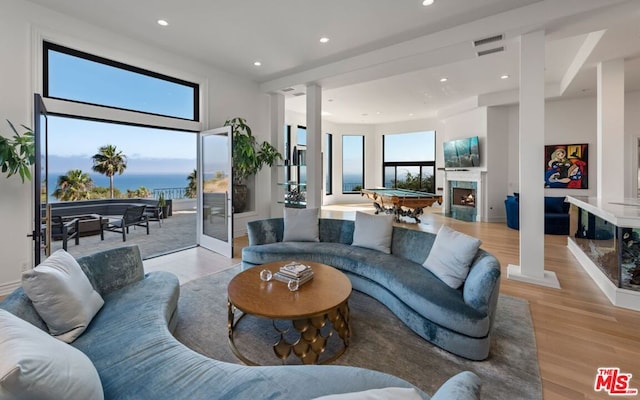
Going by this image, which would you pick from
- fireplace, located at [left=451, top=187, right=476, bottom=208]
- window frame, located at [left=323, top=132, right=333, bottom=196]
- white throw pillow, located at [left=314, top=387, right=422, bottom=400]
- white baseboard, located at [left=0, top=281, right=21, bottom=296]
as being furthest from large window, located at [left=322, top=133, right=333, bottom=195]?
white throw pillow, located at [left=314, top=387, right=422, bottom=400]

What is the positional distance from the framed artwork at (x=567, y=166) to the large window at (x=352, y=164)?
665 centimetres

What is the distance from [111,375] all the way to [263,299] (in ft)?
3.39

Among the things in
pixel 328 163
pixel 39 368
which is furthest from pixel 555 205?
pixel 39 368

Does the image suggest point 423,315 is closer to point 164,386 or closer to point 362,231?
point 362,231

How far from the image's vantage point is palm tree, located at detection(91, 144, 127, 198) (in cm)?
1019

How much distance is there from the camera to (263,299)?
225 cm

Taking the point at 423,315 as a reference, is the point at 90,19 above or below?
above

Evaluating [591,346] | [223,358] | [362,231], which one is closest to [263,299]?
[223,358]

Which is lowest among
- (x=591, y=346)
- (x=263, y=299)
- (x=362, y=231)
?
(x=591, y=346)

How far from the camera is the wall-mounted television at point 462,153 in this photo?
8.31m

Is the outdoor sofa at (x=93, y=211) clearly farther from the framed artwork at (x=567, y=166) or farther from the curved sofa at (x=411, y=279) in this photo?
the framed artwork at (x=567, y=166)

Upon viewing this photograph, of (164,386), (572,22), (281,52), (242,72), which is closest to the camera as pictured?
(164,386)

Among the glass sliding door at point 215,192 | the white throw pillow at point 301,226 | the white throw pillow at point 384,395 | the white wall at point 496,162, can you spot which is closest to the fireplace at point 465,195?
the white wall at point 496,162

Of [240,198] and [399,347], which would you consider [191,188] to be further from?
[399,347]
